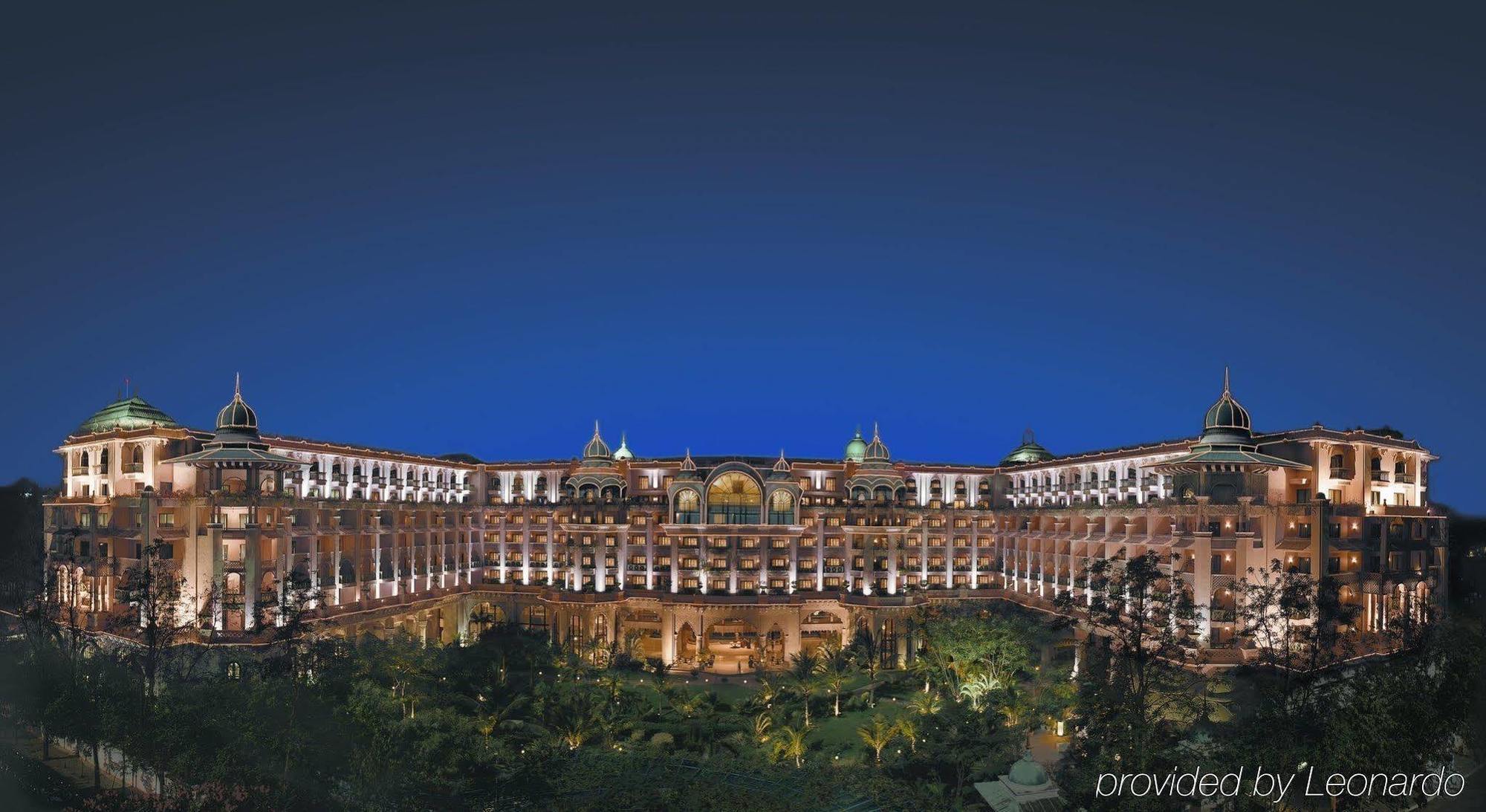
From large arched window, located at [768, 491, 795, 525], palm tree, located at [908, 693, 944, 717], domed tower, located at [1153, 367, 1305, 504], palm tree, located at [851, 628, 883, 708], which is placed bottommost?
palm tree, located at [851, 628, 883, 708]

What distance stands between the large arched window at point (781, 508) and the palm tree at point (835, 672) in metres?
17.9

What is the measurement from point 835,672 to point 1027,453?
165 ft

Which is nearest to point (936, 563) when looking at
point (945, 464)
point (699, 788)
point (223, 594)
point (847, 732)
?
point (945, 464)

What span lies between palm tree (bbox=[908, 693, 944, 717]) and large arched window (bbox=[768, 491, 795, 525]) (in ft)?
90.8

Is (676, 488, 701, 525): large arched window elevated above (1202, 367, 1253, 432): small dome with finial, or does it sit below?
below

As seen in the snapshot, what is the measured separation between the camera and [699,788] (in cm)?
4662

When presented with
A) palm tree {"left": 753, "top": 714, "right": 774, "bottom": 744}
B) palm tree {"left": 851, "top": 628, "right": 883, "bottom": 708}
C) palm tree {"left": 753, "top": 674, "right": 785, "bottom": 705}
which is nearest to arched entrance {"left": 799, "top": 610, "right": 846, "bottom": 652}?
palm tree {"left": 851, "top": 628, "right": 883, "bottom": 708}

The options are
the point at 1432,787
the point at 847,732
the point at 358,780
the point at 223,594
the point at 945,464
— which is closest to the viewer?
the point at 1432,787

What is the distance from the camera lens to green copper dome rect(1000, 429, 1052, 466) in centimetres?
10912

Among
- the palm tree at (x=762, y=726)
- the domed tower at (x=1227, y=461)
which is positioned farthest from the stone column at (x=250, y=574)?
the domed tower at (x=1227, y=461)

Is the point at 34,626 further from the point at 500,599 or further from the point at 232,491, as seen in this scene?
the point at 500,599

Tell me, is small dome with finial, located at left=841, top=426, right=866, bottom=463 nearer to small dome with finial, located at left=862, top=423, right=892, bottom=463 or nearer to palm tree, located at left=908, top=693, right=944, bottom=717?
small dome with finial, located at left=862, top=423, right=892, bottom=463

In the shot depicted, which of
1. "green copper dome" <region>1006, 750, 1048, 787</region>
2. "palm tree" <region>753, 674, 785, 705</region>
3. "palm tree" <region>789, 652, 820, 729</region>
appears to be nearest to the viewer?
"green copper dome" <region>1006, 750, 1048, 787</region>

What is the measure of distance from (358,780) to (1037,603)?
186 feet
